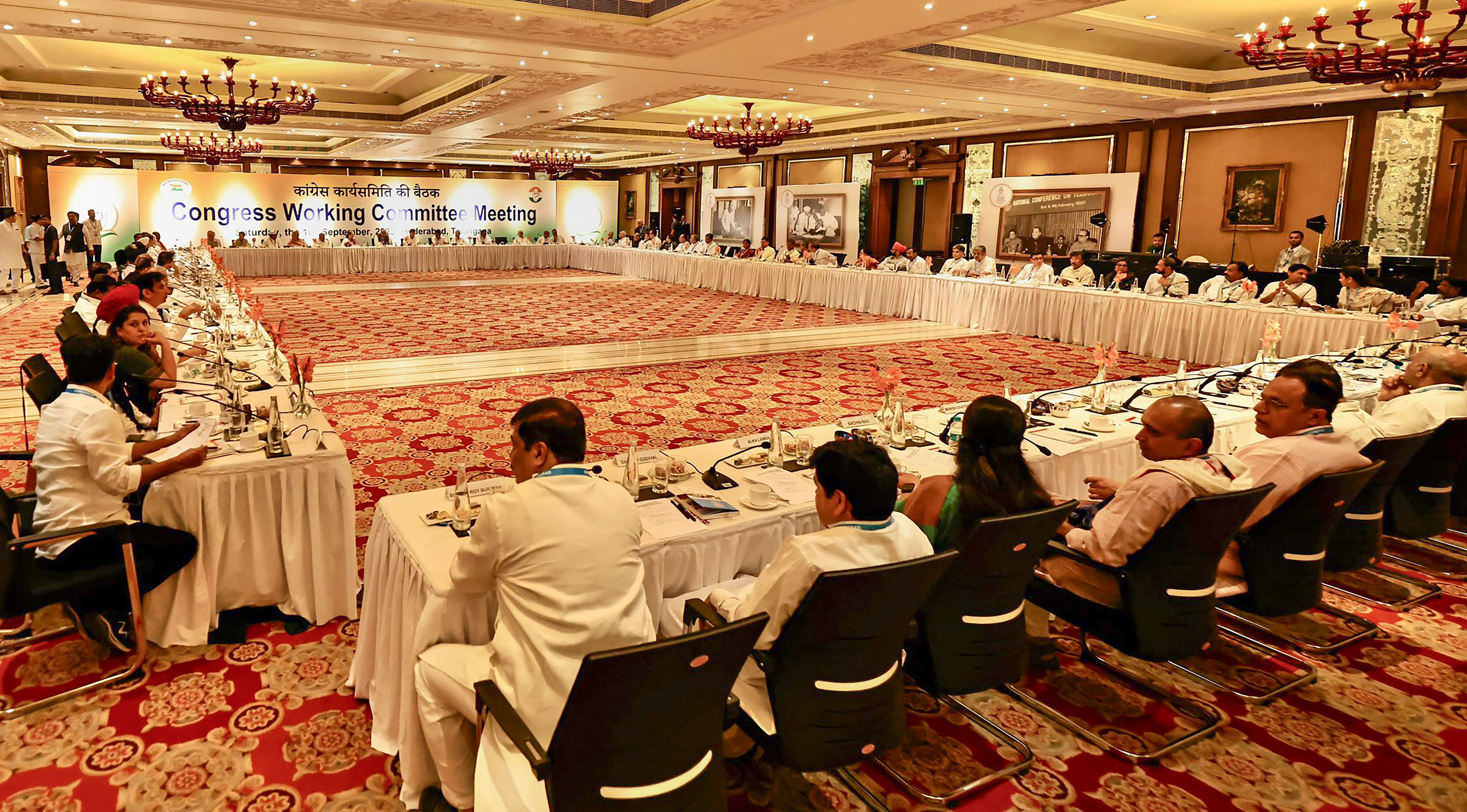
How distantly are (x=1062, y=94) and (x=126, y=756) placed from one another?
10943 mm

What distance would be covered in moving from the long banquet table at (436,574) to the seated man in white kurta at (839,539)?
0.58 m

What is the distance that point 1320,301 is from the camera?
9.51 meters

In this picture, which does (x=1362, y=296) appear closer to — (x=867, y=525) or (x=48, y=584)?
(x=867, y=525)

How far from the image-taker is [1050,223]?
46.4 ft

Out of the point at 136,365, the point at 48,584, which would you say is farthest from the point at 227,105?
the point at 48,584

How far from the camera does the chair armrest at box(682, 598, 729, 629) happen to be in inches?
80.8

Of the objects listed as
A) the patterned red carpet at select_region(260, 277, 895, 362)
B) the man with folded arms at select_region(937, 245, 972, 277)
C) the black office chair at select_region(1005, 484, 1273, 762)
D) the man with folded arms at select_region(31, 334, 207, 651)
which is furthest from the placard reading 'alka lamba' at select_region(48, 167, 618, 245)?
the black office chair at select_region(1005, 484, 1273, 762)

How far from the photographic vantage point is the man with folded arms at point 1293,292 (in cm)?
840

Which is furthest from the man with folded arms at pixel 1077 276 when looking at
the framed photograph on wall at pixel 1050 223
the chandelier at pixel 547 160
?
the chandelier at pixel 547 160

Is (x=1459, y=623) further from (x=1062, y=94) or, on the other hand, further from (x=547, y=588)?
(x=1062, y=94)

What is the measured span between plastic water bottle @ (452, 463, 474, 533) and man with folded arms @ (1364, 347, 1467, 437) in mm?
3404

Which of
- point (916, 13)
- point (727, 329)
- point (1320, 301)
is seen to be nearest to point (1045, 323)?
point (1320, 301)

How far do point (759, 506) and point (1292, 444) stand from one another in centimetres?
174

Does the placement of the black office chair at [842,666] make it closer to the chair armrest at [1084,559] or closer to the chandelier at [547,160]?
the chair armrest at [1084,559]
